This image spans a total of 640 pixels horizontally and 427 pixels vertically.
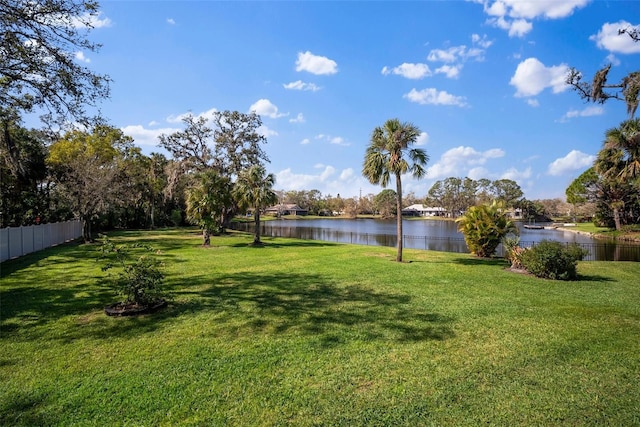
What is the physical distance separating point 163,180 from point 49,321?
120 ft

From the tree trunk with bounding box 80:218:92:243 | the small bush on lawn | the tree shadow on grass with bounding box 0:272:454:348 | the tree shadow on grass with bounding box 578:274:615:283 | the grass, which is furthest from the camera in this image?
the tree trunk with bounding box 80:218:92:243

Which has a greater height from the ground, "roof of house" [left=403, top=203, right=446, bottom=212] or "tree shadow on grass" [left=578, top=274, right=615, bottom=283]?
"roof of house" [left=403, top=203, right=446, bottom=212]

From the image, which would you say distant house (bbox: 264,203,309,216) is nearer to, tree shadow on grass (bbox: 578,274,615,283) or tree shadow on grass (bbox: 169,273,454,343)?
tree shadow on grass (bbox: 578,274,615,283)

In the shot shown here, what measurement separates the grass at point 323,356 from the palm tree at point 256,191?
494 inches

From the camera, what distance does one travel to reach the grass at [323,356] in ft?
11.3

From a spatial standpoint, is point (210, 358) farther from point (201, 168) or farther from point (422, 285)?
point (201, 168)

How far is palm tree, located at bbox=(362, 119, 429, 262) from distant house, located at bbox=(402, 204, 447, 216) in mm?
94540

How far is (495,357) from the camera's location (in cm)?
474

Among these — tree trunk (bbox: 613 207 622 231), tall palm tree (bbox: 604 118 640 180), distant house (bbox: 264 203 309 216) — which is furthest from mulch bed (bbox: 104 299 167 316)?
distant house (bbox: 264 203 309 216)

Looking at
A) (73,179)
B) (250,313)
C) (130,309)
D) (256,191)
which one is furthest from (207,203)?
Answer: (250,313)

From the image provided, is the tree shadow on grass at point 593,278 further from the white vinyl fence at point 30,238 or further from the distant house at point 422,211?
the distant house at point 422,211

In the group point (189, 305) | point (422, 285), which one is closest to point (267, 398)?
point (189, 305)

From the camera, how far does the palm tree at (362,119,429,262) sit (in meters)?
14.1

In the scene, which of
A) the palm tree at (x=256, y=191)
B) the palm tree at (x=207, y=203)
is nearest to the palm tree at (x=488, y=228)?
the palm tree at (x=256, y=191)
